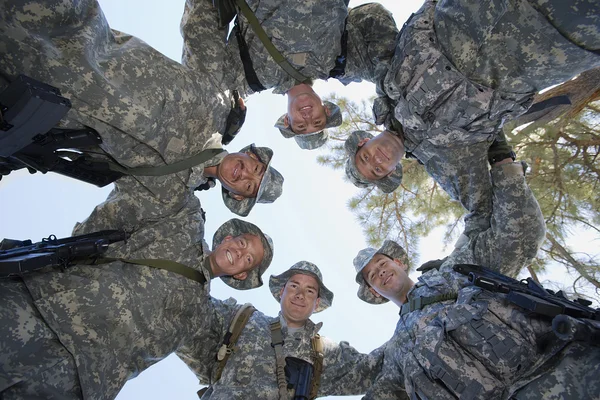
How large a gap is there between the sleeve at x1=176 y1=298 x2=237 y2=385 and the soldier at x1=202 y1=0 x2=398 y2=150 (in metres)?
1.99

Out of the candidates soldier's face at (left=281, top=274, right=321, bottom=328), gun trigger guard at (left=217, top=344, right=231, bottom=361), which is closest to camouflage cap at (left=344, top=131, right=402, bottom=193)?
soldier's face at (left=281, top=274, right=321, bottom=328)

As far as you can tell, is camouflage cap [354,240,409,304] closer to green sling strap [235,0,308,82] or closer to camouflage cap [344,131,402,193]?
camouflage cap [344,131,402,193]

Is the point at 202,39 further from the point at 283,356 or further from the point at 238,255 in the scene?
the point at 283,356

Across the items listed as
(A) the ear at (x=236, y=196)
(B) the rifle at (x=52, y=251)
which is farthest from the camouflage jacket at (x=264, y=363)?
(B) the rifle at (x=52, y=251)

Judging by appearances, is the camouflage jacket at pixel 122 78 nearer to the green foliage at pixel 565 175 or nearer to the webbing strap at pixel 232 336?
the webbing strap at pixel 232 336

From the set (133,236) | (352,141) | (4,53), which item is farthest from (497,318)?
(4,53)

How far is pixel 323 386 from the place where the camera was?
13.5 feet

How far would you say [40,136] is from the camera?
270cm

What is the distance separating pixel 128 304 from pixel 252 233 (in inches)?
59.7

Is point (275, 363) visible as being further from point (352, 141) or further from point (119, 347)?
point (352, 141)

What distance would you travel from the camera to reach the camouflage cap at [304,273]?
14.9 feet

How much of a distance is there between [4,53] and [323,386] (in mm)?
3680

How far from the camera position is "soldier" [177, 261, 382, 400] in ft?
12.5

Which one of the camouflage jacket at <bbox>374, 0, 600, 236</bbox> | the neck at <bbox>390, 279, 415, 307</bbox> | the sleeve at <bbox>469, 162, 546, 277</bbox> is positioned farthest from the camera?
the neck at <bbox>390, 279, 415, 307</bbox>
